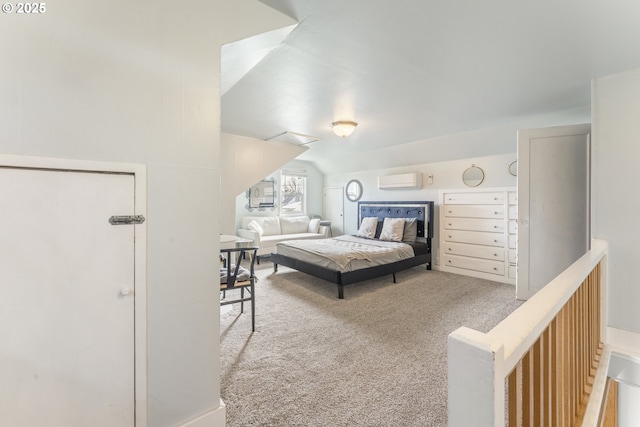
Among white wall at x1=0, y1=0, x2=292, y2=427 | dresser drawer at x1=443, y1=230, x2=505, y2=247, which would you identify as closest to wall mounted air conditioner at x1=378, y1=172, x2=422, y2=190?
dresser drawer at x1=443, y1=230, x2=505, y2=247

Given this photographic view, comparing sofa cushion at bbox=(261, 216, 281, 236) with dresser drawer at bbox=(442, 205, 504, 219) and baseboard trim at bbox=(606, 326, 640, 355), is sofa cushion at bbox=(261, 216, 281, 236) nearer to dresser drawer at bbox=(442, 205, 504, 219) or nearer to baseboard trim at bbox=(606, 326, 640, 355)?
dresser drawer at bbox=(442, 205, 504, 219)

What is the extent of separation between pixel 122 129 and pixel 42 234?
525 millimetres

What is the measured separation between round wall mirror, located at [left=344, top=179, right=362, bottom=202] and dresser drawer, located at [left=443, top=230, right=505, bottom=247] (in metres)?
2.29

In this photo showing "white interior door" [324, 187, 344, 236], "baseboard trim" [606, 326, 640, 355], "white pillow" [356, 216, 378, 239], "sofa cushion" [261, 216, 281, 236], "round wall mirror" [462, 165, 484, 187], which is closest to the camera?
"baseboard trim" [606, 326, 640, 355]

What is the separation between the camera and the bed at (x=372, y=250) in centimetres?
370

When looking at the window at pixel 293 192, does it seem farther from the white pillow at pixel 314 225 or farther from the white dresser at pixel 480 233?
the white dresser at pixel 480 233

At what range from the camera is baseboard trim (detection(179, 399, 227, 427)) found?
1390mm

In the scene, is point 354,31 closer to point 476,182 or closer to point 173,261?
point 173,261

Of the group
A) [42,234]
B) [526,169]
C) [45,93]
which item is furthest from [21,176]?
[526,169]

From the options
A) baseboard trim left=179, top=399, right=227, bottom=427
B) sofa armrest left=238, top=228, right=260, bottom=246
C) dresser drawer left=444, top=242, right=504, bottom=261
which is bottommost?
baseboard trim left=179, top=399, right=227, bottom=427

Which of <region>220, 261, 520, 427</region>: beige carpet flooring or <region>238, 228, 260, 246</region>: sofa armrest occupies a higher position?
<region>238, 228, 260, 246</region>: sofa armrest

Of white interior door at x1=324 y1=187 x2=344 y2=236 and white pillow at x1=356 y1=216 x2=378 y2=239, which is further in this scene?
white interior door at x1=324 y1=187 x2=344 y2=236

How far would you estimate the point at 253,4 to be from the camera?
1537 mm

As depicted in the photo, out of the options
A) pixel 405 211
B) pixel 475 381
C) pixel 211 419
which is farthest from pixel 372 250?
pixel 475 381
